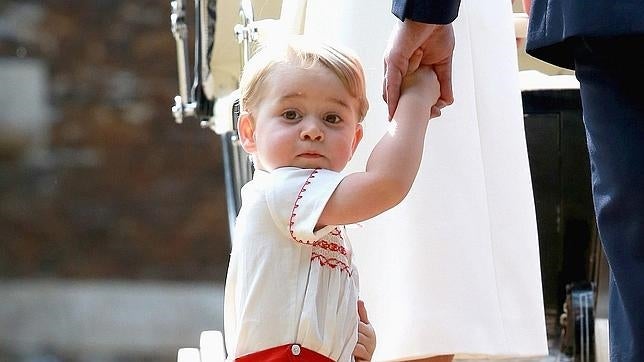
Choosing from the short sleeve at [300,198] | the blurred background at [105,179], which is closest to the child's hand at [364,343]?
the short sleeve at [300,198]

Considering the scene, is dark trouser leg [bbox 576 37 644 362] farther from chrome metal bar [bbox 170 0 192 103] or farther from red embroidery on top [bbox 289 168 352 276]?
chrome metal bar [bbox 170 0 192 103]

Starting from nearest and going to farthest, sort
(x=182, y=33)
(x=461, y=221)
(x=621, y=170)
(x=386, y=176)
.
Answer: (x=621, y=170)
(x=386, y=176)
(x=461, y=221)
(x=182, y=33)

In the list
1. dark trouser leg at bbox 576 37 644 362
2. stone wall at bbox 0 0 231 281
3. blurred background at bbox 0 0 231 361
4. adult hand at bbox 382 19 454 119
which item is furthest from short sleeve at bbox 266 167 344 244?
stone wall at bbox 0 0 231 281

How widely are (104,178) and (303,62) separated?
3931mm

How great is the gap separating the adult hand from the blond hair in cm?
4

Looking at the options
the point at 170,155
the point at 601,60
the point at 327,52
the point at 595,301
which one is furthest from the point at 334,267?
the point at 170,155

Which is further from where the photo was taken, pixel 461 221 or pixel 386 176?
pixel 461 221

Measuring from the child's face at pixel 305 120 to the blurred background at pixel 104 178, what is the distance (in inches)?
141

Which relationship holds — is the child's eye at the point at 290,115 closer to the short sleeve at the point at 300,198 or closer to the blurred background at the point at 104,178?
the short sleeve at the point at 300,198

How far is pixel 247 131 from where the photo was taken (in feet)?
5.15

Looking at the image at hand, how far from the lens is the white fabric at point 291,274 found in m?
1.45

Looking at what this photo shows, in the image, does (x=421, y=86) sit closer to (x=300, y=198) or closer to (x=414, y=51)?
(x=414, y=51)

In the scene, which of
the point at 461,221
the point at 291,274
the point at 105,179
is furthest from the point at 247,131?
the point at 105,179

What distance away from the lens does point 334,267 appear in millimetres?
1490
